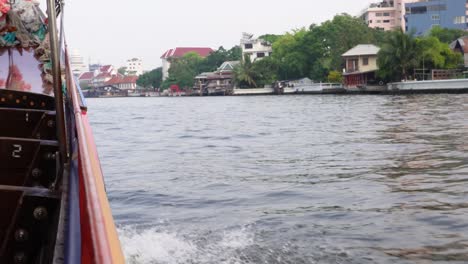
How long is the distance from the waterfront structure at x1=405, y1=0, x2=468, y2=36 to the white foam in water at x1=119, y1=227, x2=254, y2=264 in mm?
72067

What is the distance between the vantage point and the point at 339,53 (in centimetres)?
5969

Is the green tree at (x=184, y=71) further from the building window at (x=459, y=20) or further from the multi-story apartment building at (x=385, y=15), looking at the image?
the building window at (x=459, y=20)

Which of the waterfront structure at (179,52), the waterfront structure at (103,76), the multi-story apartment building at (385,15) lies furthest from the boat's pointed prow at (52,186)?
the waterfront structure at (103,76)

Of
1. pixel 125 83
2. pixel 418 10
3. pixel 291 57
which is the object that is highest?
pixel 418 10

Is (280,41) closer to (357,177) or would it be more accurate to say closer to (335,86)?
(335,86)

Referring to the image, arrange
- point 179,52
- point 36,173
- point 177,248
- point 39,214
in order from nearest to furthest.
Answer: point 39,214 < point 36,173 < point 177,248 < point 179,52

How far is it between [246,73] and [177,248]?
67.8m

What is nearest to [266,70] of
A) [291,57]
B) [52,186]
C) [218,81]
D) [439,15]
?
[291,57]

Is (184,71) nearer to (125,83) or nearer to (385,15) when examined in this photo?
(125,83)

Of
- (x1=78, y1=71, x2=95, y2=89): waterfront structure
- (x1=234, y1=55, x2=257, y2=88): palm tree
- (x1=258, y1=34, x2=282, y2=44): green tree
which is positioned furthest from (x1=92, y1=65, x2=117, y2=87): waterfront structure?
(x1=234, y1=55, x2=257, y2=88): palm tree

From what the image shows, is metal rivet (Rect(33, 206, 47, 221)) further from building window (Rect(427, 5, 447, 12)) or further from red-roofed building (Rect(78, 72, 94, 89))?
red-roofed building (Rect(78, 72, 94, 89))

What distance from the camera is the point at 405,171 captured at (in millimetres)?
7980

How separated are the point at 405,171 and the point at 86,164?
6.76 metres

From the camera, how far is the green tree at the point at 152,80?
367 ft
